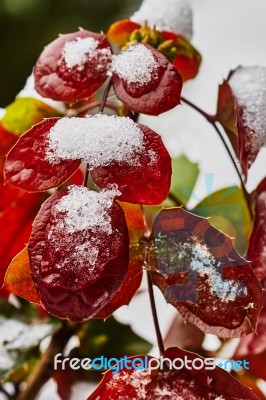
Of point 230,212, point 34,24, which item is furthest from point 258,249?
point 34,24

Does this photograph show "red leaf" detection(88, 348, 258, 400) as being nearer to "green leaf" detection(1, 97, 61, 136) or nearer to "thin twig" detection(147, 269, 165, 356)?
"thin twig" detection(147, 269, 165, 356)

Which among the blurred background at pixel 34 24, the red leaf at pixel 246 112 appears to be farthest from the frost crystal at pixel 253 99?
the blurred background at pixel 34 24

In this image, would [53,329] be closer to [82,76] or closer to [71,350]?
[71,350]

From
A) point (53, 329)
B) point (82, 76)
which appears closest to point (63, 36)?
point (82, 76)

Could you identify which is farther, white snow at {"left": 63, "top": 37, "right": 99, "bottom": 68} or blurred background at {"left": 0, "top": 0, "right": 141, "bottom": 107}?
blurred background at {"left": 0, "top": 0, "right": 141, "bottom": 107}

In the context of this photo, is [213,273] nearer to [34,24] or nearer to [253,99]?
[253,99]

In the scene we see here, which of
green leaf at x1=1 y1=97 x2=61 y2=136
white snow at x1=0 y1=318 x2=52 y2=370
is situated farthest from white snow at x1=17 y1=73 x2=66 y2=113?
white snow at x1=0 y1=318 x2=52 y2=370

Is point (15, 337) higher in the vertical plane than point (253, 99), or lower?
lower
